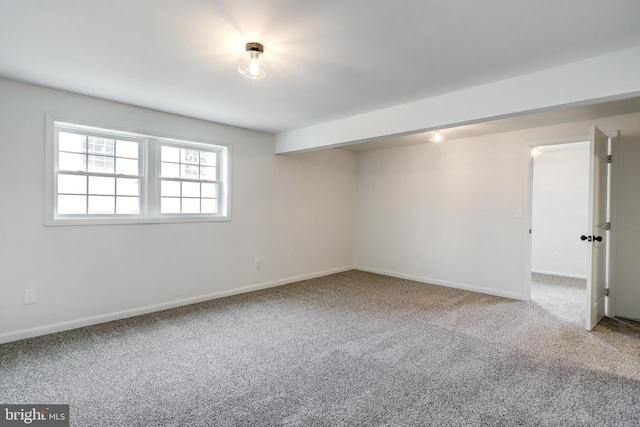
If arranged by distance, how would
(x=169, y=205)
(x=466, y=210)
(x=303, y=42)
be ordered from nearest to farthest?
(x=303, y=42) < (x=169, y=205) < (x=466, y=210)

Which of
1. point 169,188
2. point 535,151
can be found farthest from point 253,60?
point 535,151

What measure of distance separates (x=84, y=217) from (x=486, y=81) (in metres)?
4.02

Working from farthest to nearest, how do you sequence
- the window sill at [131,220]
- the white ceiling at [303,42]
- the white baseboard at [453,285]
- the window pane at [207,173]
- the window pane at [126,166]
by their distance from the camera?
the white baseboard at [453,285] → the window pane at [207,173] → the window pane at [126,166] → the window sill at [131,220] → the white ceiling at [303,42]

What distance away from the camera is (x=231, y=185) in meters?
4.46

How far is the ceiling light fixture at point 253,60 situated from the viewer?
2.19 m

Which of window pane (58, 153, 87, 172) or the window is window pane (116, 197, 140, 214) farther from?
window pane (58, 153, 87, 172)

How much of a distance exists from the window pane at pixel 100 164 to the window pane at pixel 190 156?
79 cm

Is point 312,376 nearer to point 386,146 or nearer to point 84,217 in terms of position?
point 84,217

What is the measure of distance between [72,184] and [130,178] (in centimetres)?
53

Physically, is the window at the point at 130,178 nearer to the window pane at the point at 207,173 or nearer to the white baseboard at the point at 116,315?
the window pane at the point at 207,173

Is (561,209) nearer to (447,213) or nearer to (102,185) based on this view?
(447,213)

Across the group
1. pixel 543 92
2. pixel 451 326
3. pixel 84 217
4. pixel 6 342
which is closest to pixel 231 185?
pixel 84 217

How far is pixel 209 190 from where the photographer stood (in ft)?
14.4

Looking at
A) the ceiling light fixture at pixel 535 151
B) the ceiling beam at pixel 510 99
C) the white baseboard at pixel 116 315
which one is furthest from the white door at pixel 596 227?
the white baseboard at pixel 116 315
